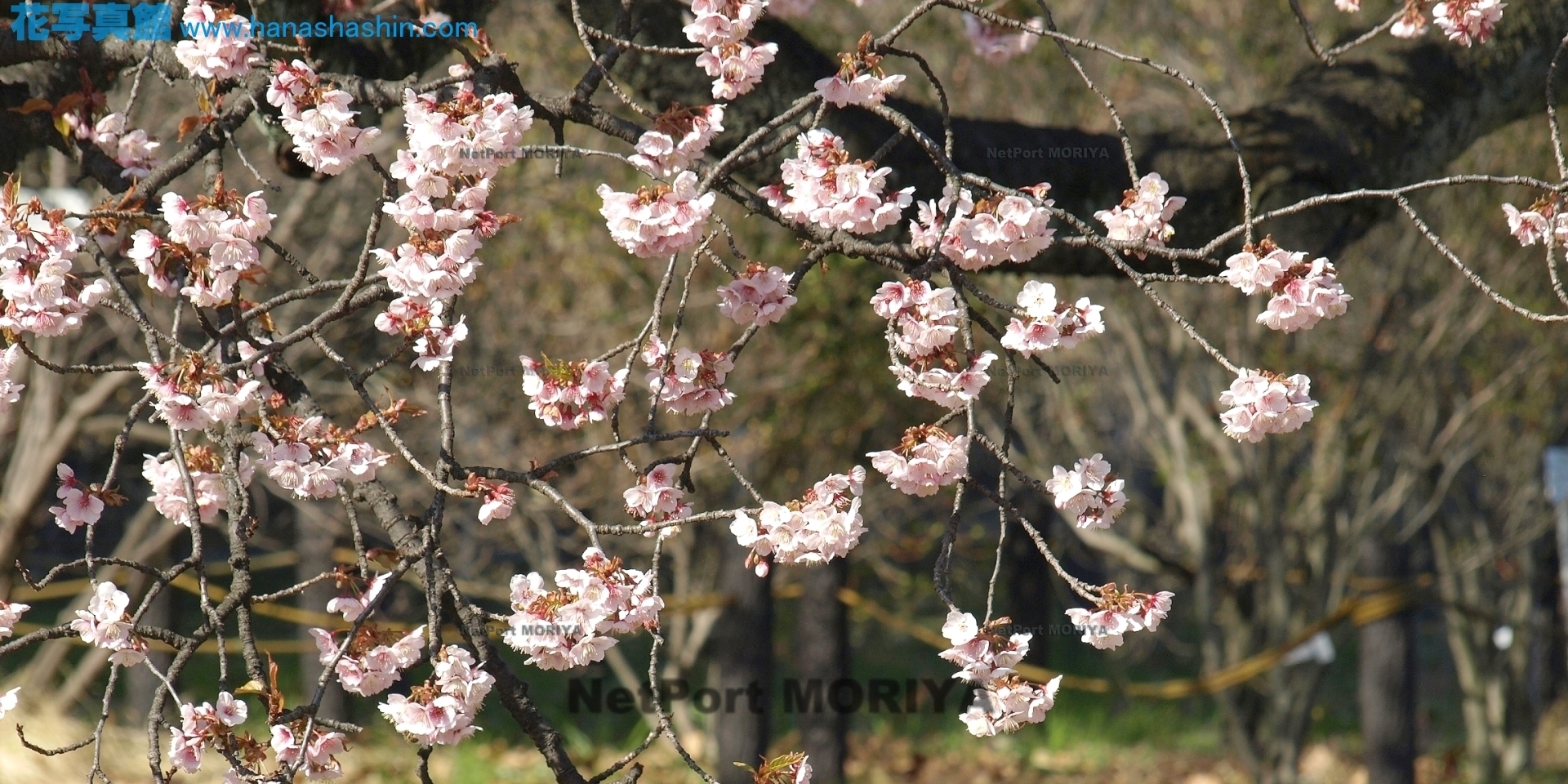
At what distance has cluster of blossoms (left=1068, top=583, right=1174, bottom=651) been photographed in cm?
151

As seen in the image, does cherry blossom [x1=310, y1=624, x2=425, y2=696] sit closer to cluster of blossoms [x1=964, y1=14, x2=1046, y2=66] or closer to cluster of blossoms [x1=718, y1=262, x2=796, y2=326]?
cluster of blossoms [x1=718, y1=262, x2=796, y2=326]

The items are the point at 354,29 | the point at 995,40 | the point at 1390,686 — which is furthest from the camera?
the point at 1390,686

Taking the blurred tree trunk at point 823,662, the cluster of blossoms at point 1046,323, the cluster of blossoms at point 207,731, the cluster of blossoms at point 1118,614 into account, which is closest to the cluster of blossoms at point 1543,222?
the cluster of blossoms at point 1046,323

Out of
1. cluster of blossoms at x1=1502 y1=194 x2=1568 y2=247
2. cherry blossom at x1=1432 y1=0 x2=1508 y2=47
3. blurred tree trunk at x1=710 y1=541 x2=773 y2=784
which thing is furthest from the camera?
blurred tree trunk at x1=710 y1=541 x2=773 y2=784

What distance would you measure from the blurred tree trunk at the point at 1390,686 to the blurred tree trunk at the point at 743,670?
2.54 metres

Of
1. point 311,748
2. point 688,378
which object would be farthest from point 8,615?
point 688,378

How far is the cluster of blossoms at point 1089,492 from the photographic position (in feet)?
5.14

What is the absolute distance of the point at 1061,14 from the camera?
5.05 m

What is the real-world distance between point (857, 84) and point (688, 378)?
16.6 inches

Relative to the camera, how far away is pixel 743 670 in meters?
4.62

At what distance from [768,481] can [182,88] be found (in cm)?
259

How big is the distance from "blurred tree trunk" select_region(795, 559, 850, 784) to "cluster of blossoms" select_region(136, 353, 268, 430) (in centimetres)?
364

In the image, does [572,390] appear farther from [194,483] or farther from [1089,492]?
[1089,492]

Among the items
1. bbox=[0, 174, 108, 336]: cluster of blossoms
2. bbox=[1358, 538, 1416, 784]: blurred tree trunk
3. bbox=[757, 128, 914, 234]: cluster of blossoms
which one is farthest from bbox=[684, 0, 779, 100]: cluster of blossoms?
bbox=[1358, 538, 1416, 784]: blurred tree trunk
